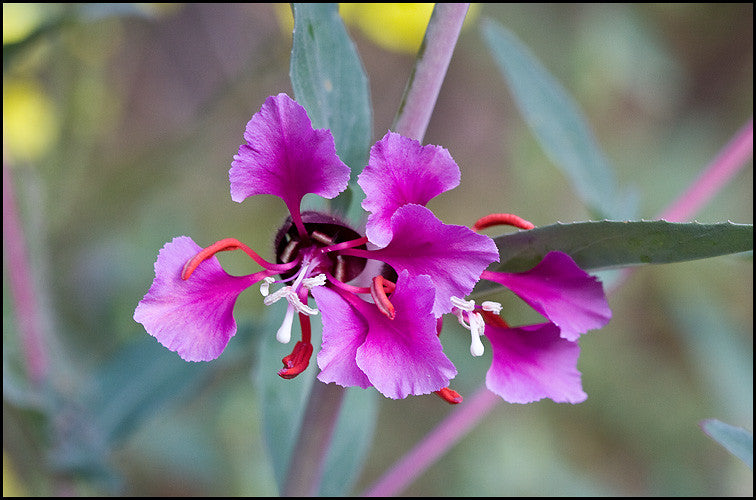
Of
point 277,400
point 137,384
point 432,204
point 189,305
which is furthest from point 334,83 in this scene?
point 432,204

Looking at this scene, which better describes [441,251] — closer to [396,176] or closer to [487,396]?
[396,176]

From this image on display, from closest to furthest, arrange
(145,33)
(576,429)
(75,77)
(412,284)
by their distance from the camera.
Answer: (412,284) < (75,77) < (576,429) < (145,33)

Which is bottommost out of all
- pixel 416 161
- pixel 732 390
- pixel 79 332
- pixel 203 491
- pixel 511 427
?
pixel 203 491

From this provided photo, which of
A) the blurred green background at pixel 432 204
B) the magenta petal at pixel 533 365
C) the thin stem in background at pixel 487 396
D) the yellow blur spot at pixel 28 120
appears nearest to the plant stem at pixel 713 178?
the thin stem in background at pixel 487 396

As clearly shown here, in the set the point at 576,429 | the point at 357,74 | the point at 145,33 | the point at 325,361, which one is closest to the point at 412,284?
the point at 325,361

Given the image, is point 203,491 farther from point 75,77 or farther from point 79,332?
point 75,77

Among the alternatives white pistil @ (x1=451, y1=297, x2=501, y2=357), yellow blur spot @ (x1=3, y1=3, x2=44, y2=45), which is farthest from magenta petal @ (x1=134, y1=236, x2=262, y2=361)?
yellow blur spot @ (x1=3, y1=3, x2=44, y2=45)

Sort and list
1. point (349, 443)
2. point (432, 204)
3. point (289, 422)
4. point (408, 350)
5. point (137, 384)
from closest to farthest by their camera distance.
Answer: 1. point (408, 350)
2. point (289, 422)
3. point (349, 443)
4. point (137, 384)
5. point (432, 204)
